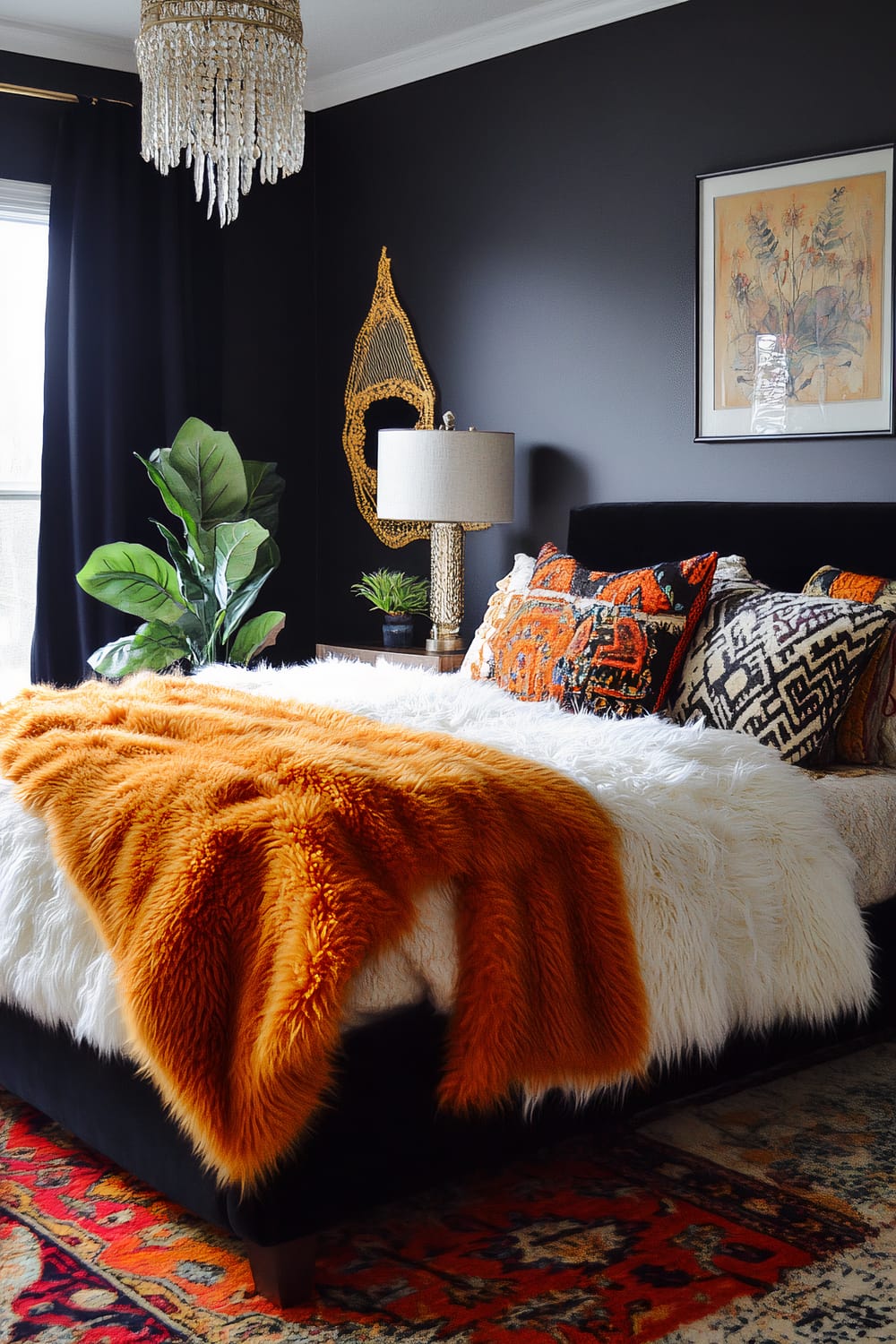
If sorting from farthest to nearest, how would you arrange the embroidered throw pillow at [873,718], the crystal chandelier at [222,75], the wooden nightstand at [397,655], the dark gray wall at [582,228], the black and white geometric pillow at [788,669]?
the wooden nightstand at [397,655], the dark gray wall at [582,228], the embroidered throw pillow at [873,718], the black and white geometric pillow at [788,669], the crystal chandelier at [222,75]

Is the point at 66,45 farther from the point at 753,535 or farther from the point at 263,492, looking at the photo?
the point at 753,535

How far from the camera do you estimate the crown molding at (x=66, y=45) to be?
4.98 metres

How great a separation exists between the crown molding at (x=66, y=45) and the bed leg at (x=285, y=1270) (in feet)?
14.2

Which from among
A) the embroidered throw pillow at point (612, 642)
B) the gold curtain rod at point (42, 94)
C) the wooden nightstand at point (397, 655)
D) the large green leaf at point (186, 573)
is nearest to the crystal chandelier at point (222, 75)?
the embroidered throw pillow at point (612, 642)

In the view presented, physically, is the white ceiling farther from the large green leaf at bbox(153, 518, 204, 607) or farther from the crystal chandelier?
the crystal chandelier

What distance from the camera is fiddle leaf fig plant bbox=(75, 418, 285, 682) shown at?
4.91 m

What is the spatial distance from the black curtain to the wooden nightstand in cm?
85

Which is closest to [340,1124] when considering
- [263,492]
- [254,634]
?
[254,634]

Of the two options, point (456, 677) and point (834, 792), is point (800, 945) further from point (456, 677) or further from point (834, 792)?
point (456, 677)

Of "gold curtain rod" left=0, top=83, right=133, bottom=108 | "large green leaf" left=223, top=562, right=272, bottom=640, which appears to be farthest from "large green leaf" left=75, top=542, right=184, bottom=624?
"gold curtain rod" left=0, top=83, right=133, bottom=108

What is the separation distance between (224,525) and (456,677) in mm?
1478

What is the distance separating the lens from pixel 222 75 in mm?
2834

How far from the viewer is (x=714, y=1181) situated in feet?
8.13

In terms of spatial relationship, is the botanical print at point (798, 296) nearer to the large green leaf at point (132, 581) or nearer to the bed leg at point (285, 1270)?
the large green leaf at point (132, 581)
